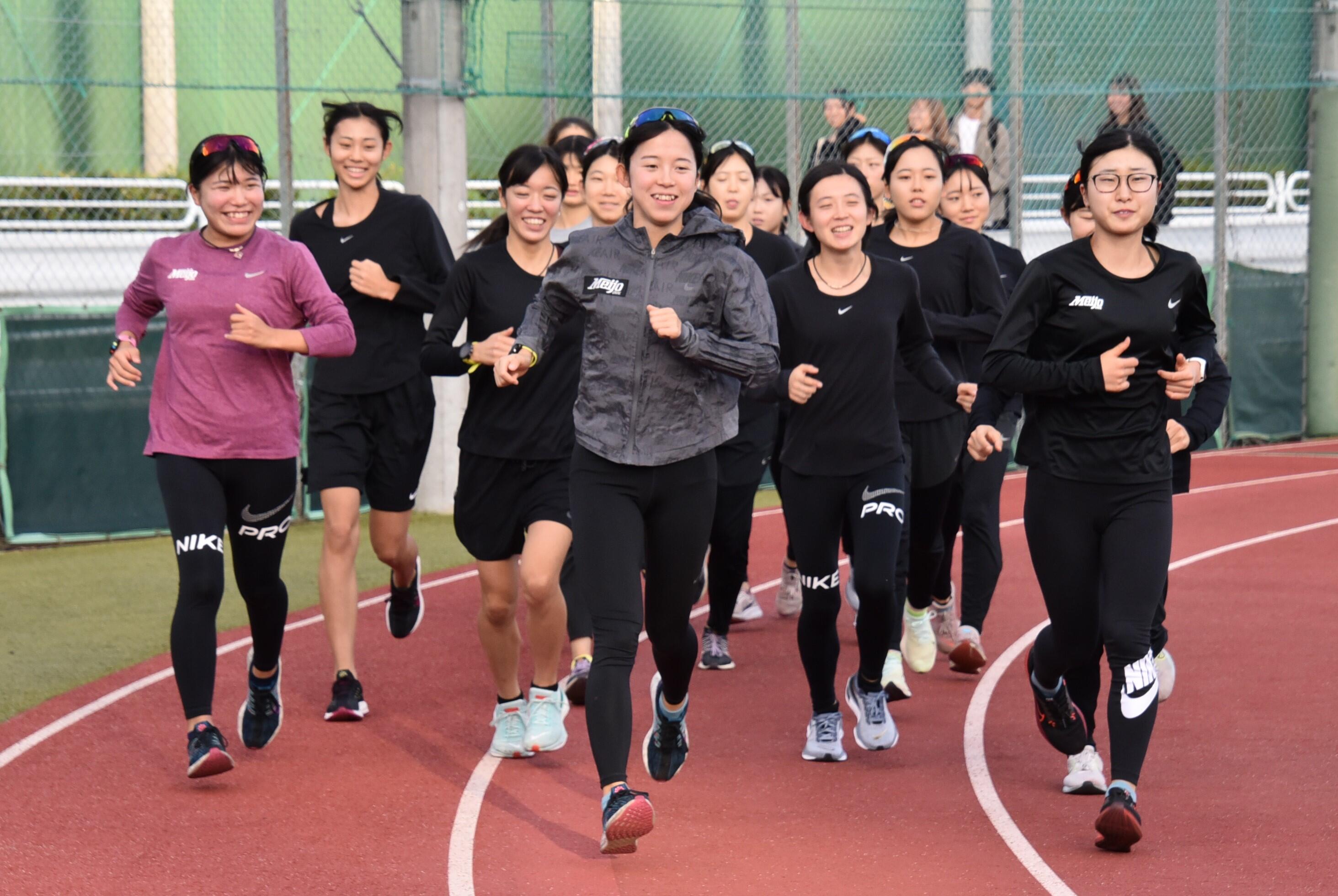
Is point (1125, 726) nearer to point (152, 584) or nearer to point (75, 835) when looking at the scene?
point (75, 835)

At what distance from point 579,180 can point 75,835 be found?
165 inches

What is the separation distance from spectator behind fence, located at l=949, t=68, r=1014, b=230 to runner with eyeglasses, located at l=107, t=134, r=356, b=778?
31.9ft

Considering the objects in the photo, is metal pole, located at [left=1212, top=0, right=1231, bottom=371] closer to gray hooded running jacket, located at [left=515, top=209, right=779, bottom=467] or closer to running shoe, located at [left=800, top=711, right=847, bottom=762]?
running shoe, located at [left=800, top=711, right=847, bottom=762]

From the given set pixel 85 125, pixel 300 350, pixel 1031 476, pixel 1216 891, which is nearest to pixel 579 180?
pixel 300 350

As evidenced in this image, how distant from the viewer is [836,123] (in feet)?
47.3

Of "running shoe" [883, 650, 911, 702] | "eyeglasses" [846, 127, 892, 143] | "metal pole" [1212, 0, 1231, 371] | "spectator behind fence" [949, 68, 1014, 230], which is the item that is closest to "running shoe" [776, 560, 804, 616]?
"running shoe" [883, 650, 911, 702]

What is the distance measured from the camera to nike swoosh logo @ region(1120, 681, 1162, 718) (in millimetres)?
5441

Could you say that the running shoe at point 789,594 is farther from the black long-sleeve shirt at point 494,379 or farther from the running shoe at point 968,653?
the black long-sleeve shirt at point 494,379

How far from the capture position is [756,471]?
8.16 meters

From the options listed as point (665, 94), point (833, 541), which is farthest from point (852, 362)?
point (665, 94)

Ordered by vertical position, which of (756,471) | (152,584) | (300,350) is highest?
(300,350)

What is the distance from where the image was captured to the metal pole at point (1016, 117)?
50.7 feet

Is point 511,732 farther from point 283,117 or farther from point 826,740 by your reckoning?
point 283,117

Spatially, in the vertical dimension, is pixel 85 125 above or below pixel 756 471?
above
